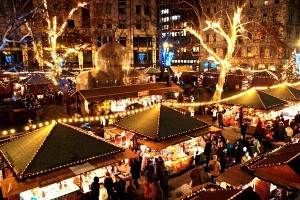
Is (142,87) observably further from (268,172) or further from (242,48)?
(242,48)

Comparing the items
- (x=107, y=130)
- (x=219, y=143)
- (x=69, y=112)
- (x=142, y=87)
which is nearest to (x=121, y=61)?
(x=142, y=87)

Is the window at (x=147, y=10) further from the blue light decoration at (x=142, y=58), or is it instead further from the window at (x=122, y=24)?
the blue light decoration at (x=142, y=58)

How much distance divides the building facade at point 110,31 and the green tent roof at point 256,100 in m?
31.7

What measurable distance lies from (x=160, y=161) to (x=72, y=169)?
3806mm

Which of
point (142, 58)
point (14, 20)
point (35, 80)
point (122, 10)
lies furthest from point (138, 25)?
point (14, 20)

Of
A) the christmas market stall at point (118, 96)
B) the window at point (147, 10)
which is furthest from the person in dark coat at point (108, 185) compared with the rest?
the window at point (147, 10)

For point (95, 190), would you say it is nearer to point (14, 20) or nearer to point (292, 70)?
point (14, 20)

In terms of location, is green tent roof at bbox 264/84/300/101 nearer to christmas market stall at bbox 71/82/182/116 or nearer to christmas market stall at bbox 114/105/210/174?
christmas market stall at bbox 71/82/182/116

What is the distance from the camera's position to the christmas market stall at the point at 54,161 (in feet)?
27.2

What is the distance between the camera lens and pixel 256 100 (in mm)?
18312

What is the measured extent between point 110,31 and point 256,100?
39.7 m

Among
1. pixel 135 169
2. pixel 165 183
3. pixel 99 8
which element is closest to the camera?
pixel 165 183

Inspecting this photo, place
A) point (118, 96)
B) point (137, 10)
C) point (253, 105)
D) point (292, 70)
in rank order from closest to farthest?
point (253, 105) < point (118, 96) < point (292, 70) < point (137, 10)

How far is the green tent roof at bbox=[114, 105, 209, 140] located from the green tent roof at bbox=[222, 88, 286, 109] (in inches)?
241
